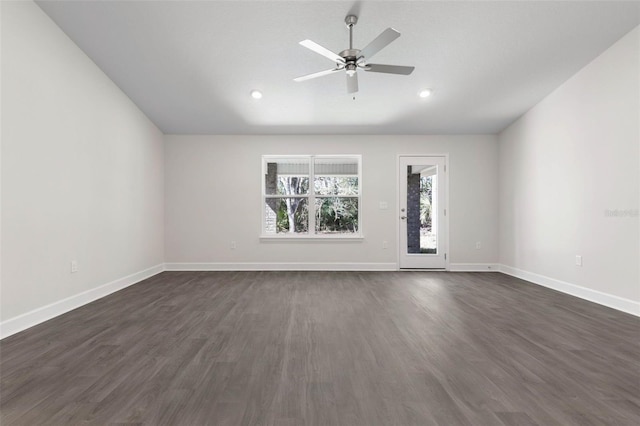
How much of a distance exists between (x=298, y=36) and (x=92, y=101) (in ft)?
8.54

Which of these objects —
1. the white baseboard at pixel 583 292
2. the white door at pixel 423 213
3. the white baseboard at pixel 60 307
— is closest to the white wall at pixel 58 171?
the white baseboard at pixel 60 307

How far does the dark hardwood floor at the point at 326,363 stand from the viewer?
1493 mm

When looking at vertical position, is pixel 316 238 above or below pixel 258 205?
below

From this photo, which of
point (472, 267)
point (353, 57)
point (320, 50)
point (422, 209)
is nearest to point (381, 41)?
point (353, 57)

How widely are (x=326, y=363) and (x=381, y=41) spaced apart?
2546mm

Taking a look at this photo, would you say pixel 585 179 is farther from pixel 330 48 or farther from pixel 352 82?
pixel 330 48

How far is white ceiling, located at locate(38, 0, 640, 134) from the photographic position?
3.03 m

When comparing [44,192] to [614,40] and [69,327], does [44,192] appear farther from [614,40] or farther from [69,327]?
[614,40]

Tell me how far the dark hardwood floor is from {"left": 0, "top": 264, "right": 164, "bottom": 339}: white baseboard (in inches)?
4.3

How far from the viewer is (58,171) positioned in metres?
3.15

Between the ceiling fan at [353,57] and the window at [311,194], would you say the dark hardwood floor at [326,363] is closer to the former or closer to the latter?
the window at [311,194]

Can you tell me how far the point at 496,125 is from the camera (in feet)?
17.3

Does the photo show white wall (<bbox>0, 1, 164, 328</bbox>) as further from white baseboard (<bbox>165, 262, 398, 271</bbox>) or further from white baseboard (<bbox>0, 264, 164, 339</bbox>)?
white baseboard (<bbox>165, 262, 398, 271</bbox>)

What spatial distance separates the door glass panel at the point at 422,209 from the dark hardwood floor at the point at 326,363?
2056mm
